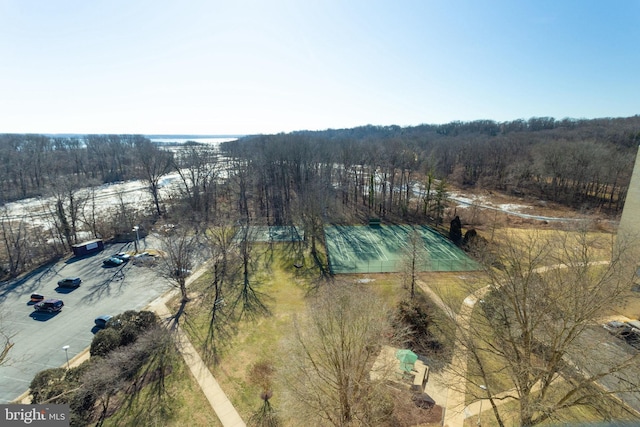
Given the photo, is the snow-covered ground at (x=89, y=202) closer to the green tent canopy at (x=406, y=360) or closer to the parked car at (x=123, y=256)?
the parked car at (x=123, y=256)

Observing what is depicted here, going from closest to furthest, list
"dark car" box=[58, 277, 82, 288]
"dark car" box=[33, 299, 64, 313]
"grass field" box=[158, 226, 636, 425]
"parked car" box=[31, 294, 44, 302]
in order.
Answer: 1. "grass field" box=[158, 226, 636, 425]
2. "dark car" box=[33, 299, 64, 313]
3. "parked car" box=[31, 294, 44, 302]
4. "dark car" box=[58, 277, 82, 288]

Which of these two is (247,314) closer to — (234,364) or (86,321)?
(234,364)

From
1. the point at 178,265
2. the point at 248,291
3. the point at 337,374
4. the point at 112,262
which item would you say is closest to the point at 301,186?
the point at 248,291

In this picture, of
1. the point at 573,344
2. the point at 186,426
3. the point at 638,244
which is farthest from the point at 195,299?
the point at 638,244

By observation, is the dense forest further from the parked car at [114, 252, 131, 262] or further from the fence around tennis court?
the parked car at [114, 252, 131, 262]

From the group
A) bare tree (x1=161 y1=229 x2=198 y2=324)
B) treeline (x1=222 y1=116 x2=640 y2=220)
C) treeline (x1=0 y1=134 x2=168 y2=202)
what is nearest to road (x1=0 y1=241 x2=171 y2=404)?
bare tree (x1=161 y1=229 x2=198 y2=324)

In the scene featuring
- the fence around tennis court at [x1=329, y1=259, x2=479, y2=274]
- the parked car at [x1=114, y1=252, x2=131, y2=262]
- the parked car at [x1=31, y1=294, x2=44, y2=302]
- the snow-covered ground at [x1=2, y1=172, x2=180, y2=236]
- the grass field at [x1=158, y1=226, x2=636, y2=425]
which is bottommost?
the grass field at [x1=158, y1=226, x2=636, y2=425]

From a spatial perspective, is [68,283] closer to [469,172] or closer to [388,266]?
[388,266]

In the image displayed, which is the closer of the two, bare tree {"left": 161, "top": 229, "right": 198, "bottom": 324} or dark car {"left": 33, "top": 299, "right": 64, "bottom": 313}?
dark car {"left": 33, "top": 299, "right": 64, "bottom": 313}

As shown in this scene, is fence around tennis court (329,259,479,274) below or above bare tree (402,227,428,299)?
below
